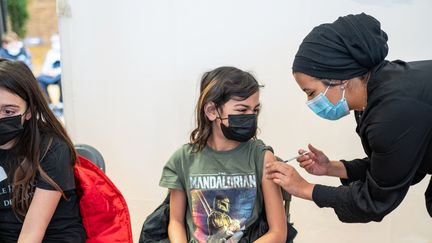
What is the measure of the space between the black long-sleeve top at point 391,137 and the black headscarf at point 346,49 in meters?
0.05

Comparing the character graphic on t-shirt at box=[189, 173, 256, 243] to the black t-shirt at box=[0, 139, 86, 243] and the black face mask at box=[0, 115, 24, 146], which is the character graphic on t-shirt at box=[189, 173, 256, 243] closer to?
the black t-shirt at box=[0, 139, 86, 243]

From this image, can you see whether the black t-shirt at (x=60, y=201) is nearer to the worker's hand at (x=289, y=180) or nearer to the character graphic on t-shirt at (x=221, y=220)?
the character graphic on t-shirt at (x=221, y=220)

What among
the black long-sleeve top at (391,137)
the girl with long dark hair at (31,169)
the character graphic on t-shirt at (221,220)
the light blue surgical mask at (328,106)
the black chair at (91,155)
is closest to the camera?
the black long-sleeve top at (391,137)

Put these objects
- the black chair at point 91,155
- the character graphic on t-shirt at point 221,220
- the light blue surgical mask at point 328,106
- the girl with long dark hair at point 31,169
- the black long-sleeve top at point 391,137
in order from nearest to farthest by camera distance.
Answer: the black long-sleeve top at point 391,137
the light blue surgical mask at point 328,106
the girl with long dark hair at point 31,169
the character graphic on t-shirt at point 221,220
the black chair at point 91,155

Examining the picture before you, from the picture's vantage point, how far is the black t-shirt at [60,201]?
1.50 m

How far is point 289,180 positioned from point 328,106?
28cm

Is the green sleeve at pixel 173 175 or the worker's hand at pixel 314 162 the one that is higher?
the worker's hand at pixel 314 162

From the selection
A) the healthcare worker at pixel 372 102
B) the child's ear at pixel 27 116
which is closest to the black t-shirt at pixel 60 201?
the child's ear at pixel 27 116

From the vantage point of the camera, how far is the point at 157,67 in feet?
8.22

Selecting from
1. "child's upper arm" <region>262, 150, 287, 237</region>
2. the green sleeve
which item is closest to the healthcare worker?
"child's upper arm" <region>262, 150, 287, 237</region>

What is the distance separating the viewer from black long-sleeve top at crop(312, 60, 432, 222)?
1.19 metres

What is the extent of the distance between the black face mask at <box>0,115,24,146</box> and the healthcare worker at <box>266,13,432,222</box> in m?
0.95

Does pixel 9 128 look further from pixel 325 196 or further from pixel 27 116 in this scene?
pixel 325 196

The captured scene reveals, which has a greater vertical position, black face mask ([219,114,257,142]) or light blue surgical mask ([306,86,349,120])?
light blue surgical mask ([306,86,349,120])
